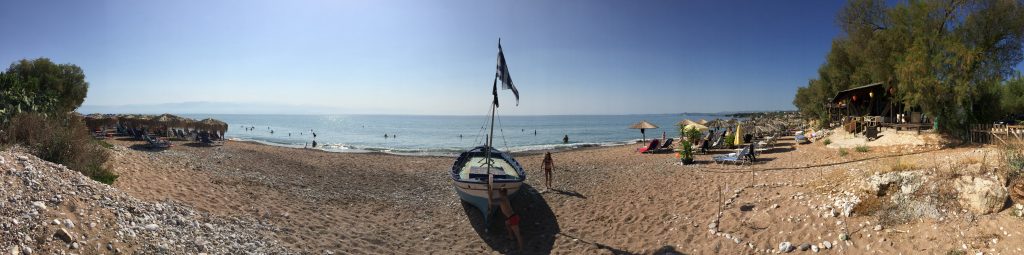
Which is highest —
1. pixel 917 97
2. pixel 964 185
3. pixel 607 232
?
pixel 917 97

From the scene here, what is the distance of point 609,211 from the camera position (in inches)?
440

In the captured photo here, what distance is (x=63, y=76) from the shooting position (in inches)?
1256

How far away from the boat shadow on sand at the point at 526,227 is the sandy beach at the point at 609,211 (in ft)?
0.15

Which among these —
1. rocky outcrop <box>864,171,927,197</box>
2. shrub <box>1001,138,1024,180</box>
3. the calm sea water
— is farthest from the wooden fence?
the calm sea water

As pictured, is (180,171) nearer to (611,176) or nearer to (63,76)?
(611,176)

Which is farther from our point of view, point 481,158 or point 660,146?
point 660,146

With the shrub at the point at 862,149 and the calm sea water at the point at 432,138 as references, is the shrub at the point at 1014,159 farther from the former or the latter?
the calm sea water at the point at 432,138

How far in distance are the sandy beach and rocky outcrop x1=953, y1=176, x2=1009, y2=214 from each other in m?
0.21

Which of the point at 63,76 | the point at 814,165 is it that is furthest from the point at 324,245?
the point at 63,76

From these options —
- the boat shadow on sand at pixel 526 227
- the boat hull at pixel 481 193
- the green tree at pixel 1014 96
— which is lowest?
the boat shadow on sand at pixel 526 227

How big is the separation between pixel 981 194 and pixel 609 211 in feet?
22.1

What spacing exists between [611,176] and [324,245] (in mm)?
10829

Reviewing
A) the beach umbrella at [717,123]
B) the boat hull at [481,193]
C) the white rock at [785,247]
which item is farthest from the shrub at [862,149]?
the beach umbrella at [717,123]

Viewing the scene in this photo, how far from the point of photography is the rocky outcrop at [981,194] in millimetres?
6535
